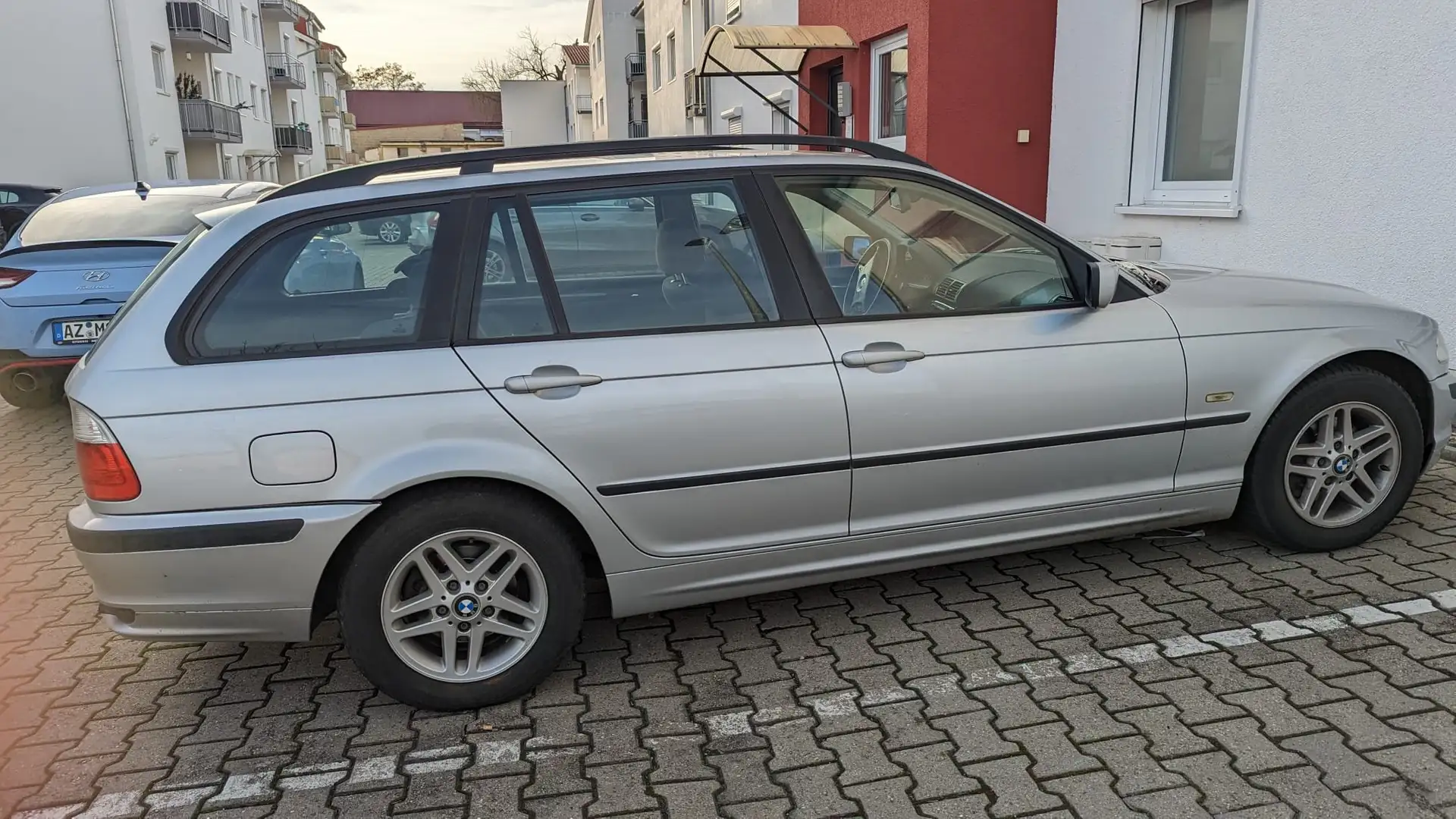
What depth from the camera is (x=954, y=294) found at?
3613 millimetres

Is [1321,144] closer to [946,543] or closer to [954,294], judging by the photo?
[954,294]

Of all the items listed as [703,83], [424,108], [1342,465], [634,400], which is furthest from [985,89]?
[424,108]

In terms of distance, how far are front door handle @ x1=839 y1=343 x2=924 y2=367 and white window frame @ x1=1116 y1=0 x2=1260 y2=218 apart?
482 centimetres

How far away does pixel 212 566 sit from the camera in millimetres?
2943

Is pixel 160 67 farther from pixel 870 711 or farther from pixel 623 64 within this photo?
pixel 870 711

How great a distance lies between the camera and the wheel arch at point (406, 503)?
3012 millimetres

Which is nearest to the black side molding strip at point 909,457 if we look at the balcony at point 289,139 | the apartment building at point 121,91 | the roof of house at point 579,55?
the apartment building at point 121,91

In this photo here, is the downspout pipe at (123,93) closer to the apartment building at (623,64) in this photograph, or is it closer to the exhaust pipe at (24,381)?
the apartment building at (623,64)

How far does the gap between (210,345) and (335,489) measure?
0.55 meters

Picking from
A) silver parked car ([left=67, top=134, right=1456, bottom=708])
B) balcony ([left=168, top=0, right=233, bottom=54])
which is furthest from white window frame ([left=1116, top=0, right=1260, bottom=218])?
balcony ([left=168, top=0, right=233, bottom=54])

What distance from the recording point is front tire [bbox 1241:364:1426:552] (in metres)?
3.86

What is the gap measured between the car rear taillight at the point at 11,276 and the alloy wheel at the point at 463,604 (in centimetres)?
512

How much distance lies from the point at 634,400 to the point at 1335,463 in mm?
2709

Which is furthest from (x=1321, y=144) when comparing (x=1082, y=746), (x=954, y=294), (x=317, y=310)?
(x=317, y=310)
